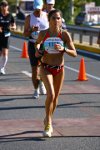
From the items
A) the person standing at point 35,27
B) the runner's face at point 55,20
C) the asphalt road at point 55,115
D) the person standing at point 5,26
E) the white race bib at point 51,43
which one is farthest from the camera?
the person standing at point 5,26

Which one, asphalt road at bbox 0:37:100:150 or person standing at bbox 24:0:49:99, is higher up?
person standing at bbox 24:0:49:99

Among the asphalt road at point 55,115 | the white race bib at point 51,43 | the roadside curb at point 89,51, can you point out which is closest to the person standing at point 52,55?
the white race bib at point 51,43

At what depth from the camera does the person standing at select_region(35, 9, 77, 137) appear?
26.8 feet

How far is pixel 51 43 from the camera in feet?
27.2

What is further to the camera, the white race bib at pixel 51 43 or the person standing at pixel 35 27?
the person standing at pixel 35 27

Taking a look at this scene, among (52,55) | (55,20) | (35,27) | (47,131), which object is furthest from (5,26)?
(47,131)

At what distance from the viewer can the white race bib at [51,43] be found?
325 inches

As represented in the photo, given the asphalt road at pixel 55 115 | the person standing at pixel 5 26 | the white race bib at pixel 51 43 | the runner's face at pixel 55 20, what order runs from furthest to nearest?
the person standing at pixel 5 26 → the white race bib at pixel 51 43 → the runner's face at pixel 55 20 → the asphalt road at pixel 55 115

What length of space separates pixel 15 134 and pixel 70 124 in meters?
1.08

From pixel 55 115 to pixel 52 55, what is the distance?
177 cm

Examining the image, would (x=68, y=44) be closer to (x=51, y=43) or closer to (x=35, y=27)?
(x=51, y=43)

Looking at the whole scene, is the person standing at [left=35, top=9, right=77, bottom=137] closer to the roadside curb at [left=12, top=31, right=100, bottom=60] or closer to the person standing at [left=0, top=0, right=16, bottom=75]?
the person standing at [left=0, top=0, right=16, bottom=75]

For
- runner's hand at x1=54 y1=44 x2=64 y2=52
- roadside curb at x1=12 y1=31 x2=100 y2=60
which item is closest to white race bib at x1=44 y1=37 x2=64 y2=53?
runner's hand at x1=54 y1=44 x2=64 y2=52

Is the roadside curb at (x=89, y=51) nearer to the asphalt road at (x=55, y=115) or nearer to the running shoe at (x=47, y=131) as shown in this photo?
the asphalt road at (x=55, y=115)
